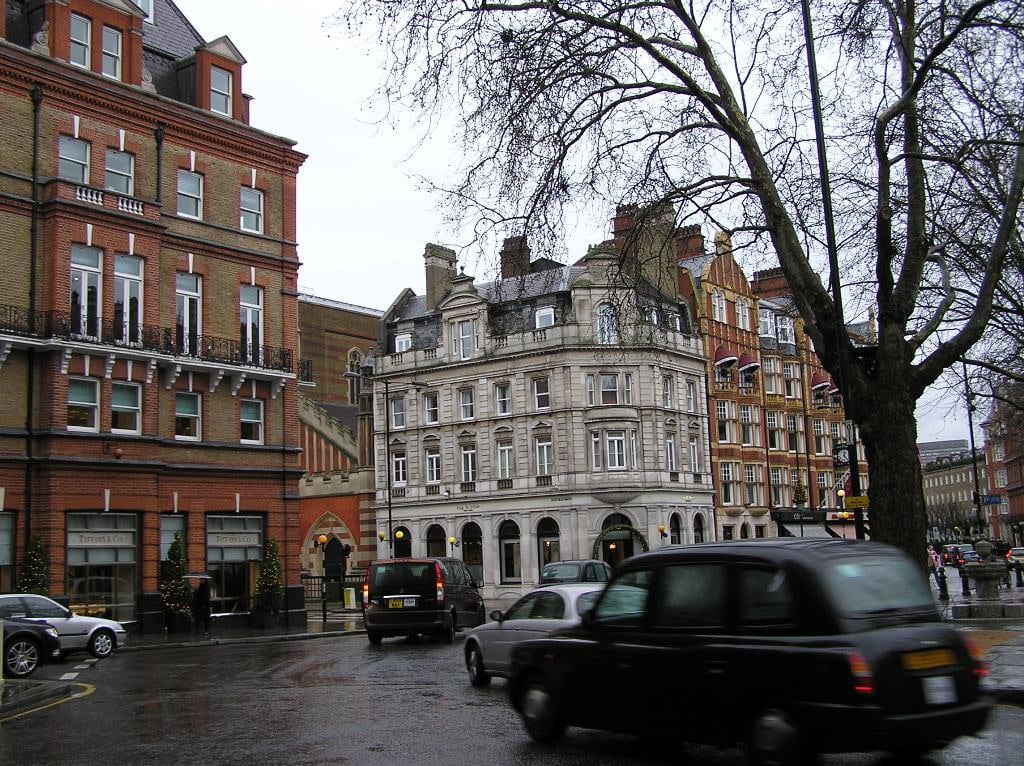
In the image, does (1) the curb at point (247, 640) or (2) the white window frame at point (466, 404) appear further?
(2) the white window frame at point (466, 404)

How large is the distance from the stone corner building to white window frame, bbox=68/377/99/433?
25.0m

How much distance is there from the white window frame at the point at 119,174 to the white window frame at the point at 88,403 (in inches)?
221

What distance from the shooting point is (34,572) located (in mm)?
27359

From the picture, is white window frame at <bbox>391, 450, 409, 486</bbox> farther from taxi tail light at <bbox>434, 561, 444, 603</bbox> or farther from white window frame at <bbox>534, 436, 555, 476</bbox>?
taxi tail light at <bbox>434, 561, 444, 603</bbox>

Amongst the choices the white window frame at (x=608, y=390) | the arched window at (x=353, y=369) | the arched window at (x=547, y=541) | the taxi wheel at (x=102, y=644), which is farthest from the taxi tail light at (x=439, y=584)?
the arched window at (x=353, y=369)

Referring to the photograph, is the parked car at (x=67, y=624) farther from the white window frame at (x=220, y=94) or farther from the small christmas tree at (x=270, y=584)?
the white window frame at (x=220, y=94)

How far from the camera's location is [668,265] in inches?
691

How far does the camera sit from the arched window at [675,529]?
2272 inches

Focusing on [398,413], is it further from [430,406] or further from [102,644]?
[102,644]

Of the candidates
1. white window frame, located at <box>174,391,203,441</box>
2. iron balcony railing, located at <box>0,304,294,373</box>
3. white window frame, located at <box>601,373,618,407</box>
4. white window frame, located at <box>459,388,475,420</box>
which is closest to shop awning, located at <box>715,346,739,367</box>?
white window frame, located at <box>601,373,618,407</box>

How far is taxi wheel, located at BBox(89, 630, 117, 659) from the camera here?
23188 mm

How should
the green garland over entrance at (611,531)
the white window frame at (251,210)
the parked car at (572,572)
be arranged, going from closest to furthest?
the parked car at (572,572) → the white window frame at (251,210) → the green garland over entrance at (611,531)

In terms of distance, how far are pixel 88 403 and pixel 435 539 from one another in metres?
34.2

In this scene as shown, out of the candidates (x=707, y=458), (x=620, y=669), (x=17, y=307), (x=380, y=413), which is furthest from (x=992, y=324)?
(x=380, y=413)
